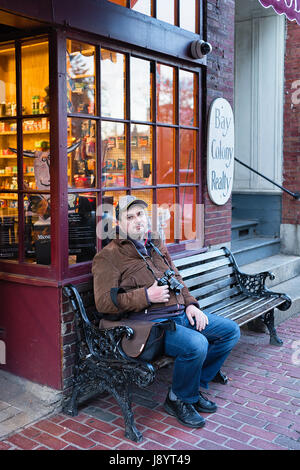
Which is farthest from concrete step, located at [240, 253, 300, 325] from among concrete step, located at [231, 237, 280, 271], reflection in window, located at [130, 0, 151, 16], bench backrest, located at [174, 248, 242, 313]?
reflection in window, located at [130, 0, 151, 16]

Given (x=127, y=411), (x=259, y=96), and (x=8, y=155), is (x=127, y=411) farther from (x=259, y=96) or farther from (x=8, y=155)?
(x=259, y=96)

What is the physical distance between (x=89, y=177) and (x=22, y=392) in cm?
166

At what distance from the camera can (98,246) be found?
4227mm

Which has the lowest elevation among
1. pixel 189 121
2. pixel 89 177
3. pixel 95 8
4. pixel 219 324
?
pixel 219 324

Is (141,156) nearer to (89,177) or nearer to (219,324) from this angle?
(89,177)

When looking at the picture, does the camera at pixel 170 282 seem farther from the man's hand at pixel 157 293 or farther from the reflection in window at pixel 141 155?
the reflection in window at pixel 141 155

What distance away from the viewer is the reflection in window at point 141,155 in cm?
448

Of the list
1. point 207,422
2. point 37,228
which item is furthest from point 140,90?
point 207,422

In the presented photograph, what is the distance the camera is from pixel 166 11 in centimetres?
474

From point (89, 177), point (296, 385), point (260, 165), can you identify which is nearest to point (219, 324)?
point (296, 385)

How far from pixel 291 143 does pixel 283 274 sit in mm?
1974

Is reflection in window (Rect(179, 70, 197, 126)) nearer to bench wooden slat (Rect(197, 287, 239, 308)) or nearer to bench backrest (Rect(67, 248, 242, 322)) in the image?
bench backrest (Rect(67, 248, 242, 322))

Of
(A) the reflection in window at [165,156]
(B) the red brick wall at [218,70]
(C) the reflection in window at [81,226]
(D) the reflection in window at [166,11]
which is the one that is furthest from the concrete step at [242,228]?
(C) the reflection in window at [81,226]
